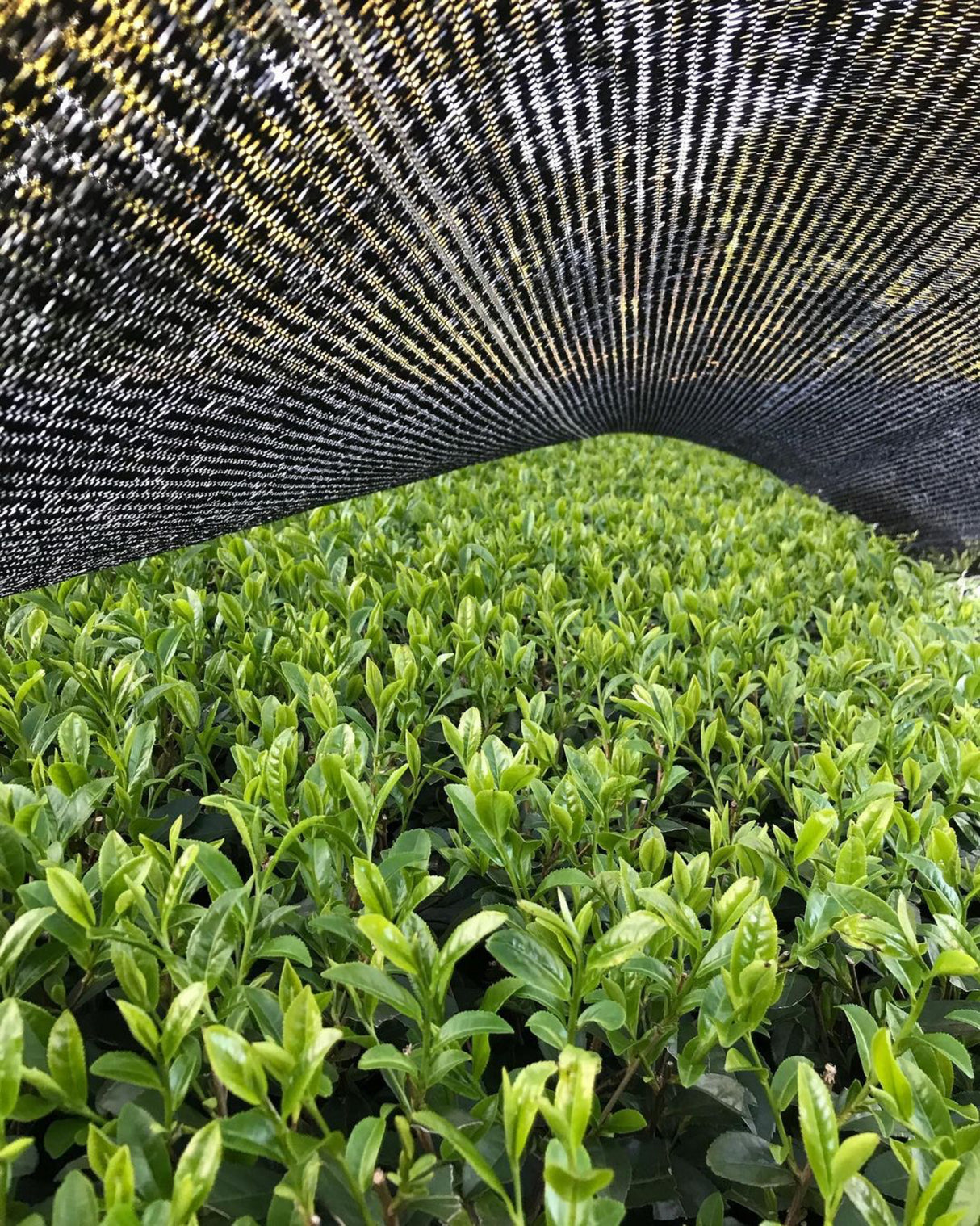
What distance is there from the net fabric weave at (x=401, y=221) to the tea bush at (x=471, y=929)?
1.24 feet

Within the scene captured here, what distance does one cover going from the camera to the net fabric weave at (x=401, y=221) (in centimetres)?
93

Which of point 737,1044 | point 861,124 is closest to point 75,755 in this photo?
point 737,1044

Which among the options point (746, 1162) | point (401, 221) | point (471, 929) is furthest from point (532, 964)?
point (401, 221)

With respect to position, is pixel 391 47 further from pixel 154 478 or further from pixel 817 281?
pixel 817 281

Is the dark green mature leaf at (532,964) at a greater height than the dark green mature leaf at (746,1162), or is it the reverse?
the dark green mature leaf at (532,964)

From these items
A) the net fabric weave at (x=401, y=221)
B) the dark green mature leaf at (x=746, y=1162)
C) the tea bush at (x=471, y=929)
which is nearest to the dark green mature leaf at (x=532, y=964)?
the tea bush at (x=471, y=929)

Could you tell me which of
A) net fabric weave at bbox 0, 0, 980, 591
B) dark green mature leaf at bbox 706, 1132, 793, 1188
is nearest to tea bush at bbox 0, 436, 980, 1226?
dark green mature leaf at bbox 706, 1132, 793, 1188

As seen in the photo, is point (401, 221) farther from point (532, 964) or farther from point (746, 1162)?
point (746, 1162)

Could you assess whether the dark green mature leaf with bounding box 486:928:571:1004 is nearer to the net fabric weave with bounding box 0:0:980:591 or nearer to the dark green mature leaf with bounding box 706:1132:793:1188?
the dark green mature leaf with bounding box 706:1132:793:1188

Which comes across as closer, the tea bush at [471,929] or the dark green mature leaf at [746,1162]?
the tea bush at [471,929]

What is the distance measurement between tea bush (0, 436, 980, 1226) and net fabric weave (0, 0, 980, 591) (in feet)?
1.24

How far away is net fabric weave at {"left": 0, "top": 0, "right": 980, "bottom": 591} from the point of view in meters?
0.93

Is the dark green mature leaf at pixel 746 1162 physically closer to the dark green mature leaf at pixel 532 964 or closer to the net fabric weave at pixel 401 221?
the dark green mature leaf at pixel 532 964

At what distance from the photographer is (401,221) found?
1.34 m
